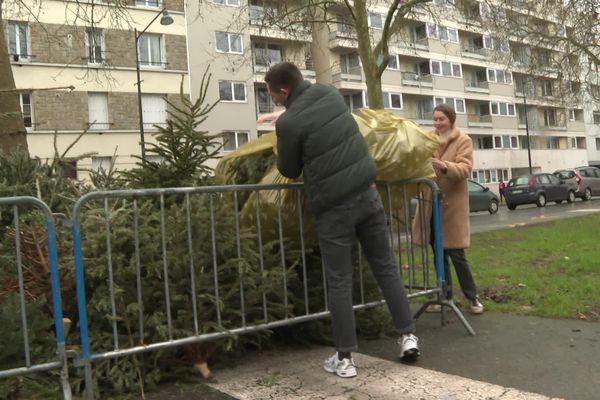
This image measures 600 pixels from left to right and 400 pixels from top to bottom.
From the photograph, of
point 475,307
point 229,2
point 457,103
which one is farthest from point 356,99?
point 475,307

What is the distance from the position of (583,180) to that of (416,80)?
796 inches

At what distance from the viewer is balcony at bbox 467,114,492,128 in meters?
53.6

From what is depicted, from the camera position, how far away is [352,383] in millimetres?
3420

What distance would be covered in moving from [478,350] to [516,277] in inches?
118

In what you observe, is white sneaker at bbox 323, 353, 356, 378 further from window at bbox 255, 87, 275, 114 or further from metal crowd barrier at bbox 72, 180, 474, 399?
window at bbox 255, 87, 275, 114

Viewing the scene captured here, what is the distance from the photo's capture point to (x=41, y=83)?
2948 cm

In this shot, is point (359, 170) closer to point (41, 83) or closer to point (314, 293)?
point (314, 293)

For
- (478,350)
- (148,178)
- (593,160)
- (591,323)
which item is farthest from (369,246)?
(593,160)

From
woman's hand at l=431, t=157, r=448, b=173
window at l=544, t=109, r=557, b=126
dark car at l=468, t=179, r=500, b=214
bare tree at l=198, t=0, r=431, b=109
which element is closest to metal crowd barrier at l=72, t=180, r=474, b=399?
woman's hand at l=431, t=157, r=448, b=173


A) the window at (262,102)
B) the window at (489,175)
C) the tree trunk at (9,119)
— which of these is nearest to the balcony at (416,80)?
the window at (489,175)

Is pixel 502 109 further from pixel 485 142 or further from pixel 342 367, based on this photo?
pixel 342 367

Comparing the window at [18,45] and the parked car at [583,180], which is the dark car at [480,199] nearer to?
the parked car at [583,180]

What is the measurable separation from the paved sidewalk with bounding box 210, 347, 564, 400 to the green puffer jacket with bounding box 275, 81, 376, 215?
1.01 meters

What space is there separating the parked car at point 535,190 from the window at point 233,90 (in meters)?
17.3
